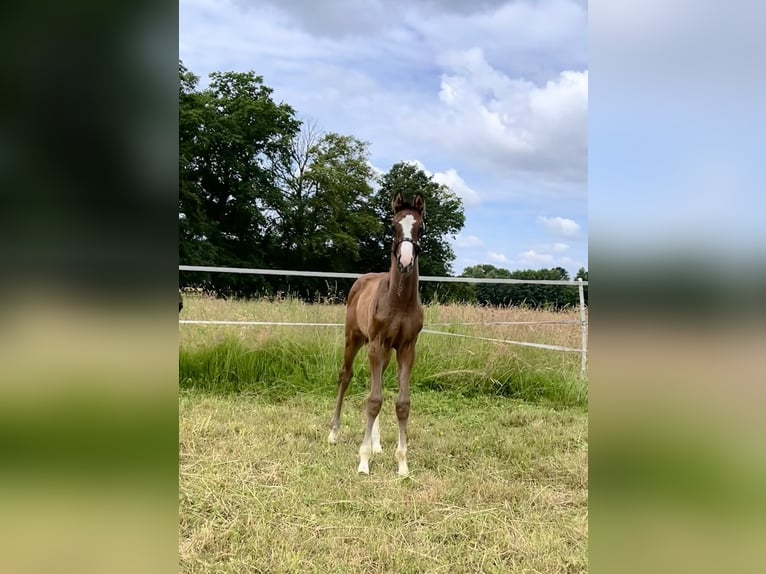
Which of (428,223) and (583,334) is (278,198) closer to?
(428,223)

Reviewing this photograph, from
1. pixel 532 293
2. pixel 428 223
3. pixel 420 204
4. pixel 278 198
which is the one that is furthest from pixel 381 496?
pixel 278 198

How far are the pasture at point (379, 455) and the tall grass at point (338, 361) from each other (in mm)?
17

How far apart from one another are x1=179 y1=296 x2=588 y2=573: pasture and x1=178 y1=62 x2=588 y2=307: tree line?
329 inches

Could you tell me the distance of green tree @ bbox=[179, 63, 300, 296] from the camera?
1438 cm

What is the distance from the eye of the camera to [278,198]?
16.8 meters

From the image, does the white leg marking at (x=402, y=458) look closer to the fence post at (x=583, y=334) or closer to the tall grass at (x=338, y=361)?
the tall grass at (x=338, y=361)

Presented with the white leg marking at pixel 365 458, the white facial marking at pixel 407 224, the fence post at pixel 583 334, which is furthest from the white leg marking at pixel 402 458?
the fence post at pixel 583 334

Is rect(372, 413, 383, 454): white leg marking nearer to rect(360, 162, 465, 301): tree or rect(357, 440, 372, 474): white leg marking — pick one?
rect(357, 440, 372, 474): white leg marking

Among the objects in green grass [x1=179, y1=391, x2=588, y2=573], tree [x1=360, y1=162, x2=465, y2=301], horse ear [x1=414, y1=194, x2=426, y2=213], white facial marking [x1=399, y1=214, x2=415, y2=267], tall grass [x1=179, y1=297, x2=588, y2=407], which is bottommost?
green grass [x1=179, y1=391, x2=588, y2=573]

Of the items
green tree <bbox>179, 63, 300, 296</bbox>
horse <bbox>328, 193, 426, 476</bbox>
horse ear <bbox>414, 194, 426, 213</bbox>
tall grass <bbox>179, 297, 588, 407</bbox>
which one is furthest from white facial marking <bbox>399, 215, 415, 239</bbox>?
green tree <bbox>179, 63, 300, 296</bbox>

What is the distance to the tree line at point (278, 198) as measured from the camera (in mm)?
14844

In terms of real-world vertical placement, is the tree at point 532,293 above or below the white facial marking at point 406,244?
below
